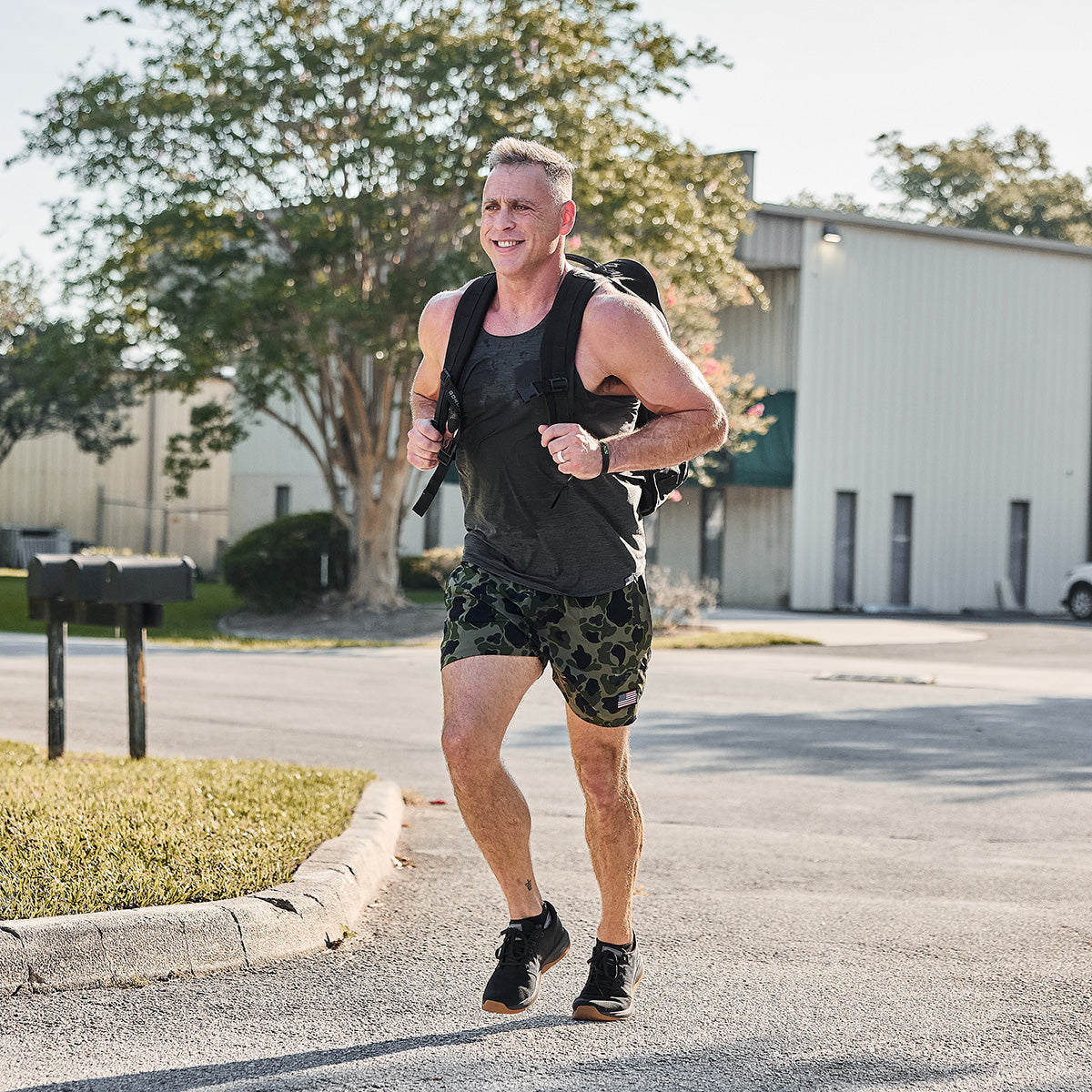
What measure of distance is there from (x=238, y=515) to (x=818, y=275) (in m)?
17.2

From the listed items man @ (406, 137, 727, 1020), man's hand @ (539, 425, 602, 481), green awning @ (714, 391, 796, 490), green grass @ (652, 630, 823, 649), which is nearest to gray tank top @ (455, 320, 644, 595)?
man @ (406, 137, 727, 1020)

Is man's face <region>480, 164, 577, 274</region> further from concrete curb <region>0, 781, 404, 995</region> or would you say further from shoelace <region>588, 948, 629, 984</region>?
concrete curb <region>0, 781, 404, 995</region>

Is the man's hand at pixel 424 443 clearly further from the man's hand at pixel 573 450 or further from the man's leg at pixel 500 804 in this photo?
the man's leg at pixel 500 804

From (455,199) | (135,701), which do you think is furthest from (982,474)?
(135,701)

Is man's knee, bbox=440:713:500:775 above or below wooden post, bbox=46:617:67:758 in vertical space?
above

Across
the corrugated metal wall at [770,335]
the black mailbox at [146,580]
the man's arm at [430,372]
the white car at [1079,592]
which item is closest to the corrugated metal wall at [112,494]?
the corrugated metal wall at [770,335]

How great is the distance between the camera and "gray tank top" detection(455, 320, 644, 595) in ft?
13.1

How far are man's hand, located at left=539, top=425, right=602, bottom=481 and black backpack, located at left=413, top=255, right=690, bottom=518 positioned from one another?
0.21 m

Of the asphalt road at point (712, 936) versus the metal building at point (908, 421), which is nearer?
the asphalt road at point (712, 936)

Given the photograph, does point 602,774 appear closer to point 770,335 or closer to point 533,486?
point 533,486

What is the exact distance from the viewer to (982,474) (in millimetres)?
31625

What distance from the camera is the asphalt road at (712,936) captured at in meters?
3.71

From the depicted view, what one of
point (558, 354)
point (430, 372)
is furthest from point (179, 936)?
point (558, 354)

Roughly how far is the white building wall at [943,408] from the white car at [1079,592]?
9.89 feet
